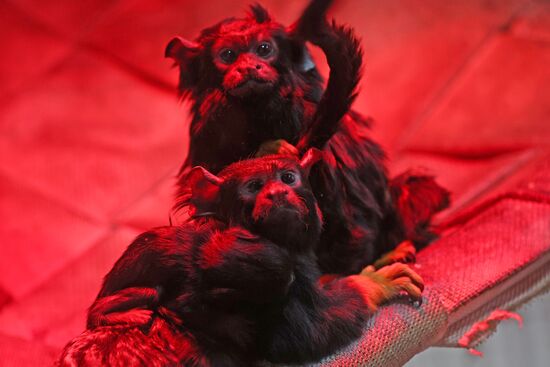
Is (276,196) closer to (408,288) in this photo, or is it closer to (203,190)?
(203,190)

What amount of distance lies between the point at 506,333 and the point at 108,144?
7.19 feet

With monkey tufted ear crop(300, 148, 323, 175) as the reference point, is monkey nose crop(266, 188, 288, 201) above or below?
below

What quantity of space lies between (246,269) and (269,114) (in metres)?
0.60

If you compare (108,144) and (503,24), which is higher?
(503,24)

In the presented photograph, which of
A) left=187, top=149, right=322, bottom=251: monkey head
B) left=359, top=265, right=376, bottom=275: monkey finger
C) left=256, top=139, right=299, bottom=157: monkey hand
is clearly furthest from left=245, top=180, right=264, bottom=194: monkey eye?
left=359, top=265, right=376, bottom=275: monkey finger

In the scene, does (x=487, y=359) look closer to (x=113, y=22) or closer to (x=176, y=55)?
(x=176, y=55)

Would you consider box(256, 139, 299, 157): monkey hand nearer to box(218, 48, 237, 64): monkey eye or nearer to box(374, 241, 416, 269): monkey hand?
box(218, 48, 237, 64): monkey eye

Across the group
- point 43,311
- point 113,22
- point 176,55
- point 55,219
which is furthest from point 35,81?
point 176,55

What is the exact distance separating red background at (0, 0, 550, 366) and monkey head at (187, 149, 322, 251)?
4.94 feet

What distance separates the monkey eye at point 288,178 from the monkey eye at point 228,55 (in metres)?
0.45

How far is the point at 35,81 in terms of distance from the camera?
426 centimetres

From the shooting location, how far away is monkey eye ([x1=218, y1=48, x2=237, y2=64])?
6.79 feet

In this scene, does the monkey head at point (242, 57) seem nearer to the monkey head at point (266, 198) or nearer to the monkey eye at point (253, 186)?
the monkey head at point (266, 198)

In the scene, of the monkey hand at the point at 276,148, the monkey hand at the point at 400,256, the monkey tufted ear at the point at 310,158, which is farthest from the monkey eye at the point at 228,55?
the monkey hand at the point at 400,256
